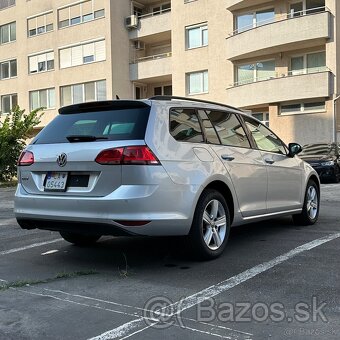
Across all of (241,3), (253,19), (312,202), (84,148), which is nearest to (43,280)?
(84,148)

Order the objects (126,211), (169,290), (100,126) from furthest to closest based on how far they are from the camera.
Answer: (100,126) → (126,211) → (169,290)

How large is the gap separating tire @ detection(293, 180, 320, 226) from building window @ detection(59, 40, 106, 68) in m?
27.2

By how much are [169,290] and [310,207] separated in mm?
4044

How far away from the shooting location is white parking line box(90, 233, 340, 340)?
3518 millimetres

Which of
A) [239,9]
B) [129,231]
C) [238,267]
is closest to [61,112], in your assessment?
[129,231]

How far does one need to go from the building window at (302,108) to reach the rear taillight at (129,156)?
21438 millimetres

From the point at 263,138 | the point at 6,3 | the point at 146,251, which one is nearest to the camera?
the point at 146,251

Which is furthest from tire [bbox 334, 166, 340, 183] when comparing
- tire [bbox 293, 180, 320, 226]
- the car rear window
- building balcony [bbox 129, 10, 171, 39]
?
building balcony [bbox 129, 10, 171, 39]

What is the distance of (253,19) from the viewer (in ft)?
88.9

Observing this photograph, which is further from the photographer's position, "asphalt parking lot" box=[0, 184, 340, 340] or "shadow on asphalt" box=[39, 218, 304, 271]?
"shadow on asphalt" box=[39, 218, 304, 271]

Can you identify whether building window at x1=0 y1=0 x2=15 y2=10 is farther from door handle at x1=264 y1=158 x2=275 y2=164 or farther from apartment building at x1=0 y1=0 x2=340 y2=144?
door handle at x1=264 y1=158 x2=275 y2=164

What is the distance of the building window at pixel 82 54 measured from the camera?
111 feet

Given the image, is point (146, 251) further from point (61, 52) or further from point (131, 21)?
point (61, 52)

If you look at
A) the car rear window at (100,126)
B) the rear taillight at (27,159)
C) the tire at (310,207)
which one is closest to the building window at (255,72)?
the tire at (310,207)
